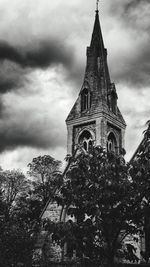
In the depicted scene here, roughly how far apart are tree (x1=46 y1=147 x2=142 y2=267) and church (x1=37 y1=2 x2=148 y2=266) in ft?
50.2

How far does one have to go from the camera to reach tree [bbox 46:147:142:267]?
34.9ft

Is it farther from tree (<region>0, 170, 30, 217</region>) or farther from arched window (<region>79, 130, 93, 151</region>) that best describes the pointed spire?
tree (<region>0, 170, 30, 217</region>)

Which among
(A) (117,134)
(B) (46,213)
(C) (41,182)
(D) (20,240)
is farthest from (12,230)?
(C) (41,182)

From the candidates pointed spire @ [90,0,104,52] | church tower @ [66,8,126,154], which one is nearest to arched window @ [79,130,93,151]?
church tower @ [66,8,126,154]

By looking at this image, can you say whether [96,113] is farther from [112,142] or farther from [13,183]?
[13,183]

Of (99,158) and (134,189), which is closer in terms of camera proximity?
(134,189)

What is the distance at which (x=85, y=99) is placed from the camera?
32.8 m

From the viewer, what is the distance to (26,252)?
1482cm

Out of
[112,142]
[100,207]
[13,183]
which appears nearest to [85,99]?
[112,142]

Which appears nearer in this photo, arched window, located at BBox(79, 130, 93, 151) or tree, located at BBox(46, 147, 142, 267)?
tree, located at BBox(46, 147, 142, 267)

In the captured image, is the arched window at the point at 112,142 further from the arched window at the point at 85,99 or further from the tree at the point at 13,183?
the tree at the point at 13,183

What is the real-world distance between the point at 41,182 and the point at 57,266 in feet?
75.7

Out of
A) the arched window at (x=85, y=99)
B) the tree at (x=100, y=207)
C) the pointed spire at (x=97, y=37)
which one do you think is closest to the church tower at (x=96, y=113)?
the arched window at (x=85, y=99)

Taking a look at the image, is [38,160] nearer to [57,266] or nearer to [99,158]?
[57,266]
